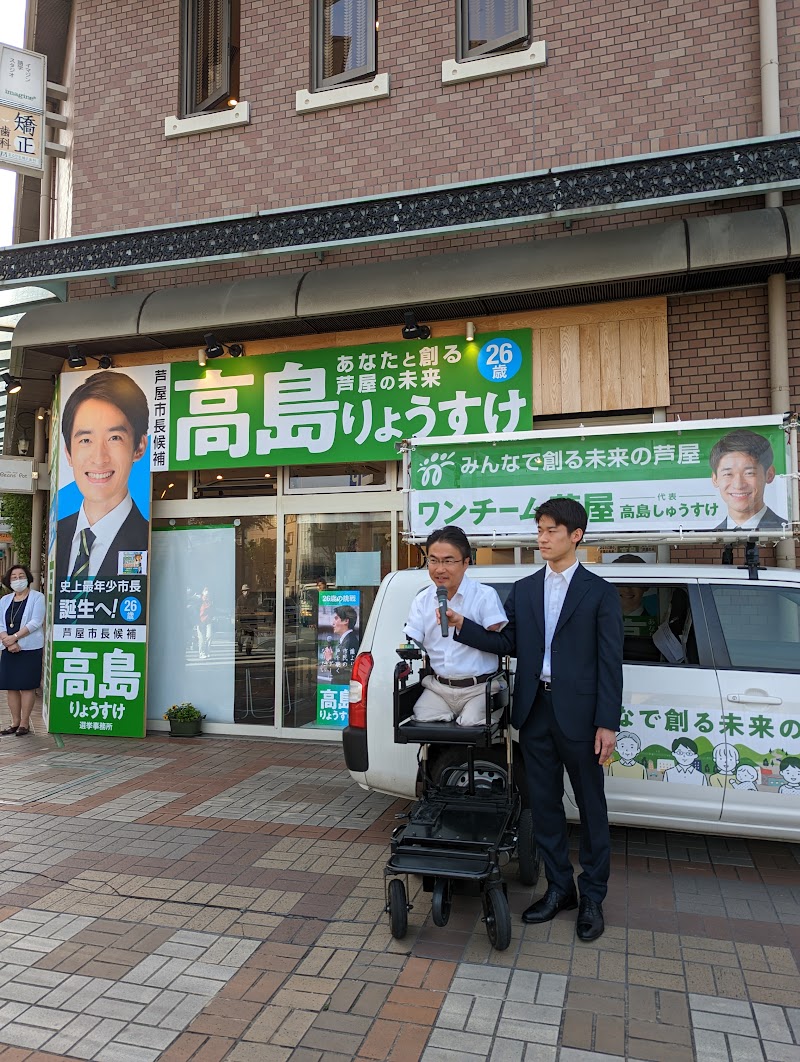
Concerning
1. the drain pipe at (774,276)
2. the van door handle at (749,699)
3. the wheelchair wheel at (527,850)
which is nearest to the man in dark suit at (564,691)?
the wheelchair wheel at (527,850)

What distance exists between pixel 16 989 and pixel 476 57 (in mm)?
8101

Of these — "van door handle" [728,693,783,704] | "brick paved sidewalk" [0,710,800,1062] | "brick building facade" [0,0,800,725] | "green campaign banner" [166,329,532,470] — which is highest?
"brick building facade" [0,0,800,725]

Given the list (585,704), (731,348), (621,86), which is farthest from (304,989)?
(621,86)

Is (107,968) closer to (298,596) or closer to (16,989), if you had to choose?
(16,989)

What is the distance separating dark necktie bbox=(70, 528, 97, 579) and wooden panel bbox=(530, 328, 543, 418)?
4.99 m

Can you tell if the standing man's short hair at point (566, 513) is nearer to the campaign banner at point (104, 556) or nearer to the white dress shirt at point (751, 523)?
the white dress shirt at point (751, 523)

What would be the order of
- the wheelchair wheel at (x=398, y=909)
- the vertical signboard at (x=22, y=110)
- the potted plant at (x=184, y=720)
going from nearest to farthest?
the wheelchair wheel at (x=398, y=909)
the vertical signboard at (x=22, y=110)
the potted plant at (x=184, y=720)

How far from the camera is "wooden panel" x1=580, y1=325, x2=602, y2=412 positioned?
741 cm

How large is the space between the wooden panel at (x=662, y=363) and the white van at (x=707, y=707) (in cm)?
281

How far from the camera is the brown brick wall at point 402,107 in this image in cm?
706

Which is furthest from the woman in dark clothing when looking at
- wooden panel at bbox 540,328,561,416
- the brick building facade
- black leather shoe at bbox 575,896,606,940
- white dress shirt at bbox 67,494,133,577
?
black leather shoe at bbox 575,896,606,940

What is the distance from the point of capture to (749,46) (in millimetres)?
6918

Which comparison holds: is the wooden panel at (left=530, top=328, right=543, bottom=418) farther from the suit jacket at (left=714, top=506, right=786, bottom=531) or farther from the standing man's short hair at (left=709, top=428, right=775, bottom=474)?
the suit jacket at (left=714, top=506, right=786, bottom=531)

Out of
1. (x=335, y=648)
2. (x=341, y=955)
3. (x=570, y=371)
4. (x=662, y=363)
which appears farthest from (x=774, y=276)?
(x=341, y=955)
